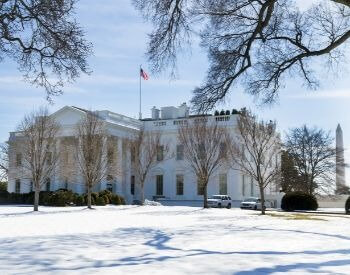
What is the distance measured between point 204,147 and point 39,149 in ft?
47.3

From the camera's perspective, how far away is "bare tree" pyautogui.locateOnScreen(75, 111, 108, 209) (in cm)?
3859

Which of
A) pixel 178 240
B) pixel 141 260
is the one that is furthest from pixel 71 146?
pixel 141 260

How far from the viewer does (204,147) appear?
42812 mm

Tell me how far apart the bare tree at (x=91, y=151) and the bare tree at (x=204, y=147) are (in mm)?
7429

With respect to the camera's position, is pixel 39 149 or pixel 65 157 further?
pixel 65 157

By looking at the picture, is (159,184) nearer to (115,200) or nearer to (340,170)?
(115,200)

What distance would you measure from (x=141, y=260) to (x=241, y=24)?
10.2m

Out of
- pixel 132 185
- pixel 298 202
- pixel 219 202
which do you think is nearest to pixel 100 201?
pixel 219 202

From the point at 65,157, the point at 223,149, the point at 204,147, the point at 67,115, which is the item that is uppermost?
the point at 67,115

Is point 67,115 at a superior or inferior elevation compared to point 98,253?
superior

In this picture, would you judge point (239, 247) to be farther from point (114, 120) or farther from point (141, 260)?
point (114, 120)

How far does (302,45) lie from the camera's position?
17.5 metres

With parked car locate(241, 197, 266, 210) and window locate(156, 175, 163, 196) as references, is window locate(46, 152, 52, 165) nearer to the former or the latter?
parked car locate(241, 197, 266, 210)

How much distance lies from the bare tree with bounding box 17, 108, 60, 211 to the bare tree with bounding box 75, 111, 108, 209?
9.59 ft
